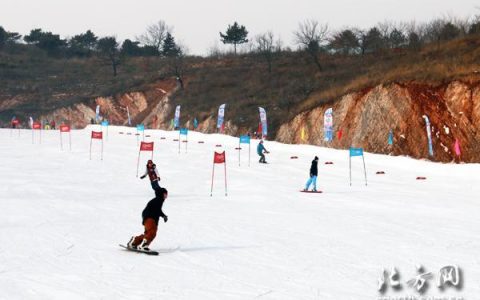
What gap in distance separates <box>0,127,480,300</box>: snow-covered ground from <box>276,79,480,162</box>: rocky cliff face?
547cm

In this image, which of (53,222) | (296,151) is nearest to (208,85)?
(296,151)

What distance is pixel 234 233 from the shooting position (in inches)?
564

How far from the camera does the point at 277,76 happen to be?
2926 inches

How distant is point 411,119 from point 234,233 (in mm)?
28787

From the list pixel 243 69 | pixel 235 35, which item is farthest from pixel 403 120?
pixel 235 35

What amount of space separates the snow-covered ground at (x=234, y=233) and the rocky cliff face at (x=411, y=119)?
215 inches

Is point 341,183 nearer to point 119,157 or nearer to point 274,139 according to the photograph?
point 119,157

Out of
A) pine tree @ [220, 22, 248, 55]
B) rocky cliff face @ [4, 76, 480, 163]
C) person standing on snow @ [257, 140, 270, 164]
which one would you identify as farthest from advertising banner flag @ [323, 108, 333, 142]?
pine tree @ [220, 22, 248, 55]

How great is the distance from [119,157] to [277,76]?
41719 mm

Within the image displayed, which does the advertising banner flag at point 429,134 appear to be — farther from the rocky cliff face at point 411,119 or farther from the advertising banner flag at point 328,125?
the advertising banner flag at point 328,125

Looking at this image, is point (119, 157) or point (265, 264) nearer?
point (265, 264)

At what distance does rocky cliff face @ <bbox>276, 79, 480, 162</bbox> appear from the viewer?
36.4 meters

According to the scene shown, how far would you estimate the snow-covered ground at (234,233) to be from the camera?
30.3 ft

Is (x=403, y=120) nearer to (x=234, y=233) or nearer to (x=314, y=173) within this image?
(x=314, y=173)
